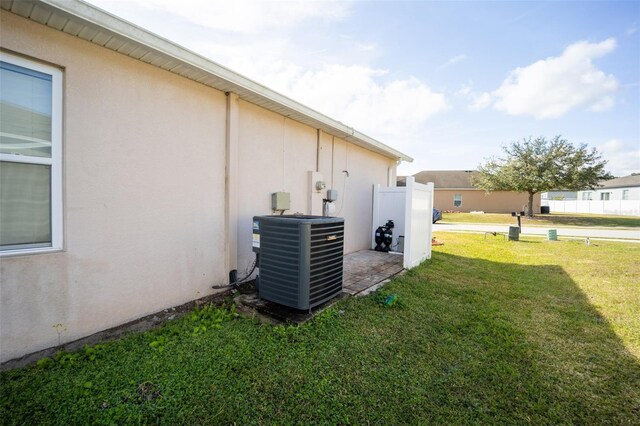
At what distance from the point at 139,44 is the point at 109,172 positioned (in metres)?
1.29

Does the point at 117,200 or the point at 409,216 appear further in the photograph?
the point at 409,216

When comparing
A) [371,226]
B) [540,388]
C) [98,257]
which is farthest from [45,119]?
[371,226]

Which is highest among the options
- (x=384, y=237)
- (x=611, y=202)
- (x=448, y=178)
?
(x=448, y=178)

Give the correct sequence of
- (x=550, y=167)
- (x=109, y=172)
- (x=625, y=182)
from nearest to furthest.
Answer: (x=109, y=172) → (x=550, y=167) → (x=625, y=182)

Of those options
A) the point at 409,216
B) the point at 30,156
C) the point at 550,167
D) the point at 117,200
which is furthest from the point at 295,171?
the point at 550,167

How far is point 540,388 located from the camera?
7.08 feet

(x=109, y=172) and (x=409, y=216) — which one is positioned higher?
(x=109, y=172)

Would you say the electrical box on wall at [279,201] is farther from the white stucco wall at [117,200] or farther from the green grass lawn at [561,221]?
the green grass lawn at [561,221]

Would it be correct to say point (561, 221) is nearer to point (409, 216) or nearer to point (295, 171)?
point (409, 216)

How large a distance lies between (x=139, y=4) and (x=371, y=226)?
672 centimetres

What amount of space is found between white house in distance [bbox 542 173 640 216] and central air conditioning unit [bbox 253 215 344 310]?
35003 millimetres

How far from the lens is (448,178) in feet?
101

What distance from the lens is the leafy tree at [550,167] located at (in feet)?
64.4

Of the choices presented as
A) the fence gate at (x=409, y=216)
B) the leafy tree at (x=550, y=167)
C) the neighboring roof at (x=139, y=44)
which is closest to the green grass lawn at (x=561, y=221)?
the leafy tree at (x=550, y=167)
